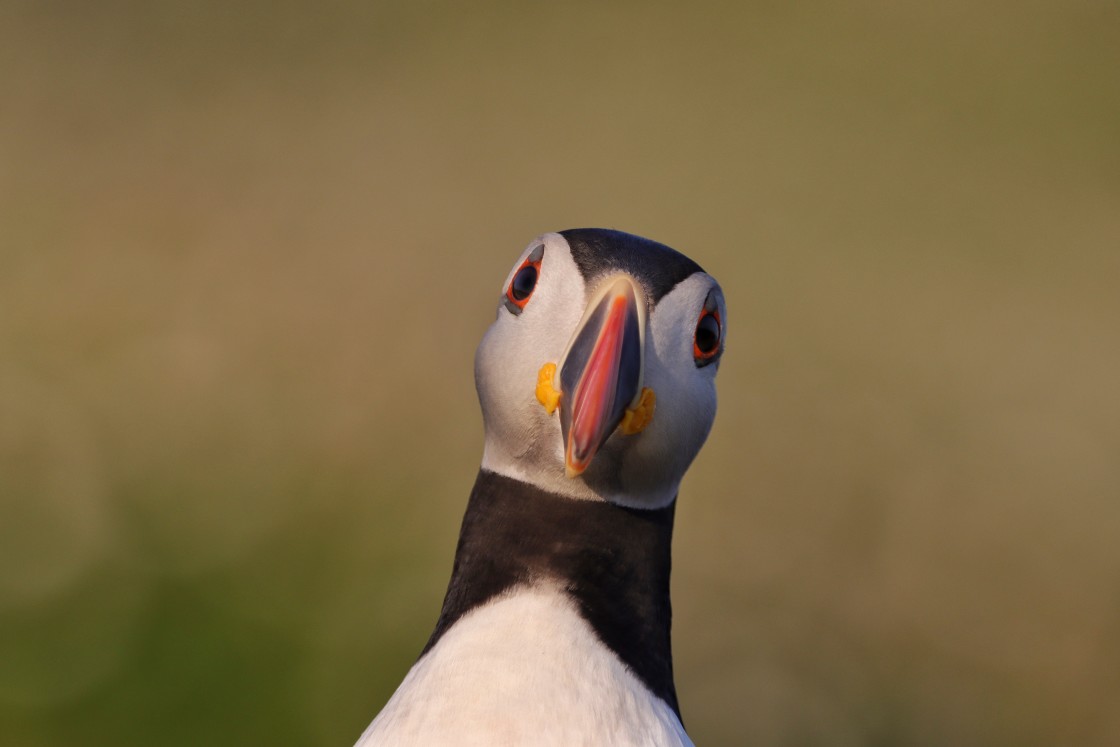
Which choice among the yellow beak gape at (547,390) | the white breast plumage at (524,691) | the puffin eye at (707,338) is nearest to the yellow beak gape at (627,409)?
the yellow beak gape at (547,390)

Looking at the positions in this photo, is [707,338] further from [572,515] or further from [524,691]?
[524,691]

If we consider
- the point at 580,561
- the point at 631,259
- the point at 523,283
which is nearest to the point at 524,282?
the point at 523,283

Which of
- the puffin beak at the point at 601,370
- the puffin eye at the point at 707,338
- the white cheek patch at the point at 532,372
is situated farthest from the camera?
the puffin eye at the point at 707,338

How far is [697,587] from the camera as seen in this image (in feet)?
15.9

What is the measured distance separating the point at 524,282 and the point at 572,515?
384 millimetres

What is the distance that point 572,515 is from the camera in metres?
1.80

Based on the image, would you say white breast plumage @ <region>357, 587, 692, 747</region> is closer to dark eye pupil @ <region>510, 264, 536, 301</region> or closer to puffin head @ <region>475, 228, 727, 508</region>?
puffin head @ <region>475, 228, 727, 508</region>

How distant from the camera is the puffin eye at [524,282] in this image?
6.16 feet

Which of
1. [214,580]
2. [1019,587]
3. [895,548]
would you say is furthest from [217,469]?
[1019,587]

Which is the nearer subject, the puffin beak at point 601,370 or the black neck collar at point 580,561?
the puffin beak at point 601,370

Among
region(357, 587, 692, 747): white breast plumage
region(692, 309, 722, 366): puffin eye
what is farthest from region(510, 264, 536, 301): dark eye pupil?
region(357, 587, 692, 747): white breast plumage

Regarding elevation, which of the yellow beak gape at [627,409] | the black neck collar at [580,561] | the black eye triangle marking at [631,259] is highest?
the black eye triangle marking at [631,259]

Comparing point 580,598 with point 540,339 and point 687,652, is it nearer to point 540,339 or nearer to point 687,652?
point 540,339

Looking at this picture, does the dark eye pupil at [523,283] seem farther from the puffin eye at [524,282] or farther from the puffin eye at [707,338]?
the puffin eye at [707,338]
